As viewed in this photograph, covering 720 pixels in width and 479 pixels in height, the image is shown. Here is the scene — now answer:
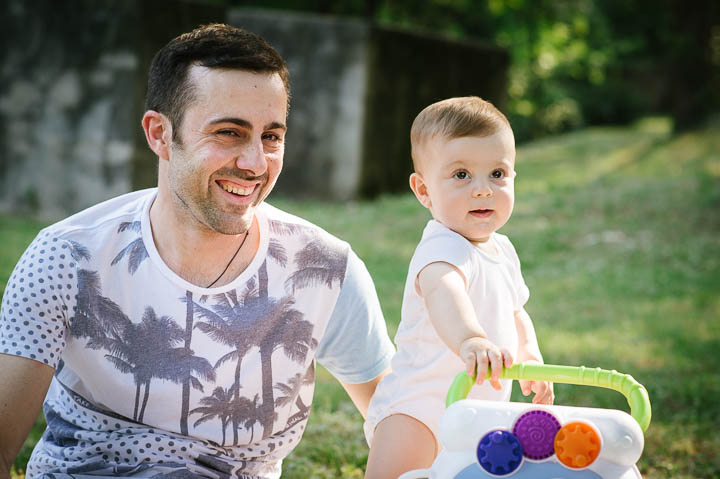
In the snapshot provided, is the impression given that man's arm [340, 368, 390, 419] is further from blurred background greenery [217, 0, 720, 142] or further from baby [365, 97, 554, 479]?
blurred background greenery [217, 0, 720, 142]

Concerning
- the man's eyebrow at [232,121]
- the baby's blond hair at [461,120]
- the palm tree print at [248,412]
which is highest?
the baby's blond hair at [461,120]

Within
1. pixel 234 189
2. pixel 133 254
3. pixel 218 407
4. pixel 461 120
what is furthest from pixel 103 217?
pixel 461 120

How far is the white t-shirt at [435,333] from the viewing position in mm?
2588

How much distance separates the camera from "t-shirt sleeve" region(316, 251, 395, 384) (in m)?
2.89

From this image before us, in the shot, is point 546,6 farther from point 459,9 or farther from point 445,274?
point 445,274

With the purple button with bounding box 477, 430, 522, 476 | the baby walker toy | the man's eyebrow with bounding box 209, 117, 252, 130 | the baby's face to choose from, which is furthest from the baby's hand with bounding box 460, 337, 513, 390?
the man's eyebrow with bounding box 209, 117, 252, 130

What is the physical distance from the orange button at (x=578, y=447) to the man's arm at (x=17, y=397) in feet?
4.55

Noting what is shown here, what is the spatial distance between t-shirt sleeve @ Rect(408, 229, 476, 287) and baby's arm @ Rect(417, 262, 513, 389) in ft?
0.06

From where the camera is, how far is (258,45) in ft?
8.53

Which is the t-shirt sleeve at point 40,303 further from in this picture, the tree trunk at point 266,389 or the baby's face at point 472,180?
the baby's face at point 472,180

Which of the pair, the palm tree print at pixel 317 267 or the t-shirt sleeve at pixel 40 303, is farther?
the palm tree print at pixel 317 267

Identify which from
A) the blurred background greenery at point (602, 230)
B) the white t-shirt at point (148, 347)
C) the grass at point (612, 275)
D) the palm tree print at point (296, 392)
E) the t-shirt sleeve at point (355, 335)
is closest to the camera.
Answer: the white t-shirt at point (148, 347)

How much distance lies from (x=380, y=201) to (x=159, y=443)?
9658 millimetres

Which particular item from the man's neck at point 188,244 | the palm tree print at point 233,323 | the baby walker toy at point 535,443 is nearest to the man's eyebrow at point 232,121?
the man's neck at point 188,244
